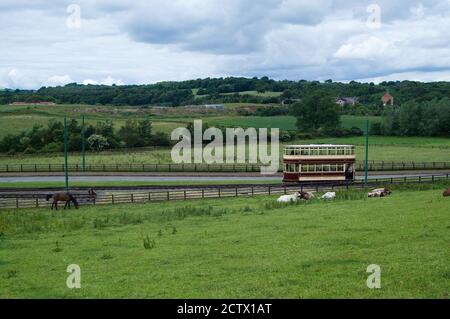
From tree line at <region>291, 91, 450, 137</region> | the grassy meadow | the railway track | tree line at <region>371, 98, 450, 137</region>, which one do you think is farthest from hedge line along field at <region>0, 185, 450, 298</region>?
tree line at <region>371, 98, 450, 137</region>

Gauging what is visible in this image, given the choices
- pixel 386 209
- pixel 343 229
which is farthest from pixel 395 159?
pixel 343 229

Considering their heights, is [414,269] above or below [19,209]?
above

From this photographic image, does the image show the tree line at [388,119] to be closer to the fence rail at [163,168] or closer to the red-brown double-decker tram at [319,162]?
the fence rail at [163,168]

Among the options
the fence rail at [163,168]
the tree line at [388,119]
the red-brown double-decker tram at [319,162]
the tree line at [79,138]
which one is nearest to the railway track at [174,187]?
the red-brown double-decker tram at [319,162]

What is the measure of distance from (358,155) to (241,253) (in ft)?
230

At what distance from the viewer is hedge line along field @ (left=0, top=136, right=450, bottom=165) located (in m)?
77.7

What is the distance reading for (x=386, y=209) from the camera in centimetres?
2609

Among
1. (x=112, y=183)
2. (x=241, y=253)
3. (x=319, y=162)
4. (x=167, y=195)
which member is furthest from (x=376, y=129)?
(x=241, y=253)

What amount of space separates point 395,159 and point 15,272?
70489mm

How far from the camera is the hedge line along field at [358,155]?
77.7m

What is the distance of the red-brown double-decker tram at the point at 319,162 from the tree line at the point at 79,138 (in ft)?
158

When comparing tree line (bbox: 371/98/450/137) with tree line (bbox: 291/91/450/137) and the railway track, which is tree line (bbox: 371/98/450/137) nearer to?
tree line (bbox: 291/91/450/137)
